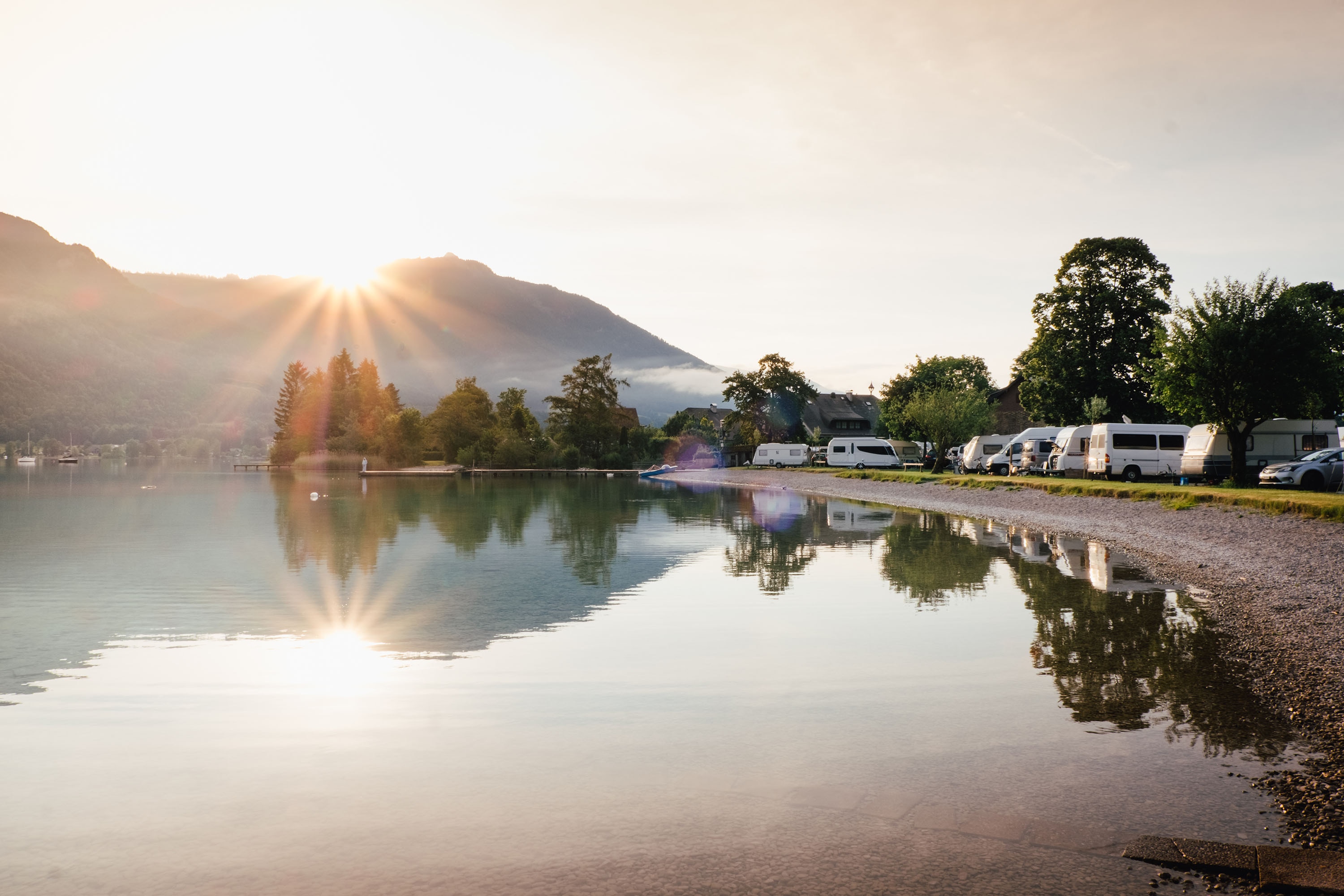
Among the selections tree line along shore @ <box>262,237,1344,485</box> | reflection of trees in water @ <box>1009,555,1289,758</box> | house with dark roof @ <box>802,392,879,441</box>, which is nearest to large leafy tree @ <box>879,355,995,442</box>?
tree line along shore @ <box>262,237,1344,485</box>

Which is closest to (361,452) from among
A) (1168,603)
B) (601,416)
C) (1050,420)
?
(601,416)

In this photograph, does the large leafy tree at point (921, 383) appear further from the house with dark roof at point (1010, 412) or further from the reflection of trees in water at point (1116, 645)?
the reflection of trees in water at point (1116, 645)

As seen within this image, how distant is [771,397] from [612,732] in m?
106

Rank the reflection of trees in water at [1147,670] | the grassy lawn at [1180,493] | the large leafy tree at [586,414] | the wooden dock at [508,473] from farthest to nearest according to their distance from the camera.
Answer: the large leafy tree at [586,414], the wooden dock at [508,473], the grassy lawn at [1180,493], the reflection of trees in water at [1147,670]

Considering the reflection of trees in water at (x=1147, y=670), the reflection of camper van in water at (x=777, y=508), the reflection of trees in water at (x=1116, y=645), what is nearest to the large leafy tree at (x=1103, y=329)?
the reflection of camper van in water at (x=777, y=508)

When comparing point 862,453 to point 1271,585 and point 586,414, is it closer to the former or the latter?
point 586,414

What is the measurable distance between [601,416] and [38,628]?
343ft

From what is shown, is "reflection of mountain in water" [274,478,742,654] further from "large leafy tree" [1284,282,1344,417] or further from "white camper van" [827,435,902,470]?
"white camper van" [827,435,902,470]

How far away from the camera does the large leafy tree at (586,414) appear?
119 m

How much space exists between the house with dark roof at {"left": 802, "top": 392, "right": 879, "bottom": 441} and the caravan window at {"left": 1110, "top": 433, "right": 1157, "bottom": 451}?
258 feet

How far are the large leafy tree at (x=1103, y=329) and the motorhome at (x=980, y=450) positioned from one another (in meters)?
4.24

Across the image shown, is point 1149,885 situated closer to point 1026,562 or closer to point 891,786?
point 891,786

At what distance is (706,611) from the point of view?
1703cm

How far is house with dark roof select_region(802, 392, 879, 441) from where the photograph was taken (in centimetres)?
12750
